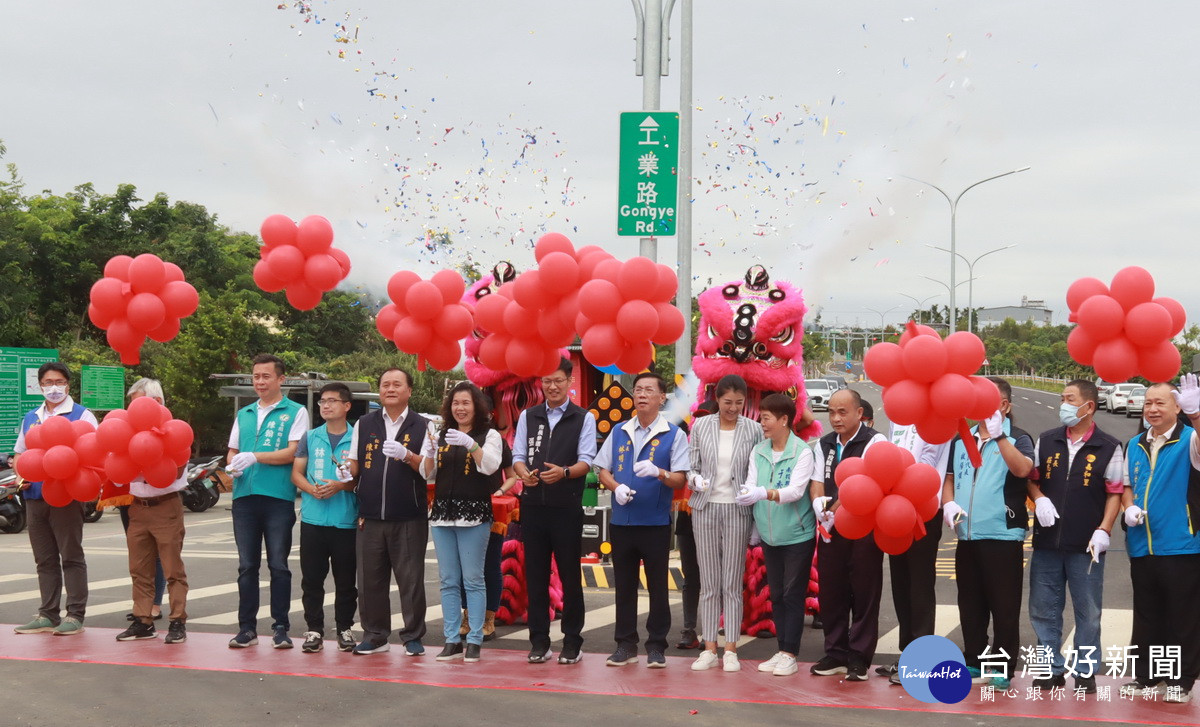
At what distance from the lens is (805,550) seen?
684cm

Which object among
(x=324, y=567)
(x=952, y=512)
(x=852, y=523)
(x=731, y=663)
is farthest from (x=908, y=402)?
(x=324, y=567)

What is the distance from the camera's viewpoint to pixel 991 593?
21.0 ft

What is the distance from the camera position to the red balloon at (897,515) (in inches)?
235

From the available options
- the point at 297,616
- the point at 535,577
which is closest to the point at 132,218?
the point at 297,616

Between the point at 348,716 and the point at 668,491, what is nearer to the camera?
the point at 348,716

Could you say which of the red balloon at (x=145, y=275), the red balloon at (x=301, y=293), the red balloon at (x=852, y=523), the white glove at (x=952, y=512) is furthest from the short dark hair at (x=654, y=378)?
the red balloon at (x=145, y=275)

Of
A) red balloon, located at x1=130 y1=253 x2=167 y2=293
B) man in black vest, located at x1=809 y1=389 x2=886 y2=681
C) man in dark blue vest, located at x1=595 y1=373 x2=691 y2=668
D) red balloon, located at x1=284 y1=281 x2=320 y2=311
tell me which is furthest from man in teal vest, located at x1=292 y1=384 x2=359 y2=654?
man in black vest, located at x1=809 y1=389 x2=886 y2=681

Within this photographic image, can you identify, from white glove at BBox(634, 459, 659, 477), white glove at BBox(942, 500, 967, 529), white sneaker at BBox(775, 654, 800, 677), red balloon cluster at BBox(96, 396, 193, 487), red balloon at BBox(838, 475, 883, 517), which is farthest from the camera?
red balloon cluster at BBox(96, 396, 193, 487)

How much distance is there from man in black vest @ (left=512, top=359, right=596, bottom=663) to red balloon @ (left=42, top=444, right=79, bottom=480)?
2841 millimetres

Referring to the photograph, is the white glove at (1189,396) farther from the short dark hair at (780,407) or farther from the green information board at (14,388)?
the green information board at (14,388)

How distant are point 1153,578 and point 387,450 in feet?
14.2

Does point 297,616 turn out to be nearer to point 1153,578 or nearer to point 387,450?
point 387,450

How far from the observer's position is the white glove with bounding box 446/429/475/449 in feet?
22.7

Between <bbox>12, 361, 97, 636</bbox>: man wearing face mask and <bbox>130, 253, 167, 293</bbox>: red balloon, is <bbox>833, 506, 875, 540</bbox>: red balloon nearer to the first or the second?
<bbox>130, 253, 167, 293</bbox>: red balloon
